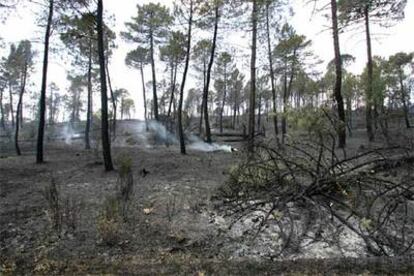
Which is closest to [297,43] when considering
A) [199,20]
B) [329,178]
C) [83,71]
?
[199,20]

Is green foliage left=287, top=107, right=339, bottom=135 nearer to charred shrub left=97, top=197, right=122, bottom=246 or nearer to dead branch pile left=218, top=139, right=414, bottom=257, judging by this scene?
dead branch pile left=218, top=139, right=414, bottom=257

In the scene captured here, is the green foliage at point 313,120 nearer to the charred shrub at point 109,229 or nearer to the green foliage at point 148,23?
the charred shrub at point 109,229

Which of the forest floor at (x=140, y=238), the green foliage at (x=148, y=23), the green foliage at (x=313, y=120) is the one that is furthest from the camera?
the green foliage at (x=148, y=23)

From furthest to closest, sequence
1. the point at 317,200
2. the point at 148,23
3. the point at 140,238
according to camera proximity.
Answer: the point at 148,23 < the point at 317,200 < the point at 140,238

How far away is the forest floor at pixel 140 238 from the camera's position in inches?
133

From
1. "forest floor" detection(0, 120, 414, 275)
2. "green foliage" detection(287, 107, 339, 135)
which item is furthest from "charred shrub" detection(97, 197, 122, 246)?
"green foliage" detection(287, 107, 339, 135)

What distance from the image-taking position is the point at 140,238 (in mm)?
5059

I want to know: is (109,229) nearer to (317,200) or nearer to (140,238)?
(140,238)

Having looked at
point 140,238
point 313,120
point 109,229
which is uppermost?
point 313,120

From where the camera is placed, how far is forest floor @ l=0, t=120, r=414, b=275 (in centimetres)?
338

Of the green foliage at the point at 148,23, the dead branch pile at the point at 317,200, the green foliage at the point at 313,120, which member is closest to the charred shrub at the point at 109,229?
the dead branch pile at the point at 317,200

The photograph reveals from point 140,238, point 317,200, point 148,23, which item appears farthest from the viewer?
point 148,23

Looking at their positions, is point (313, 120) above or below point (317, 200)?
above

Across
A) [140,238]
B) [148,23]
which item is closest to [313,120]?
[140,238]
